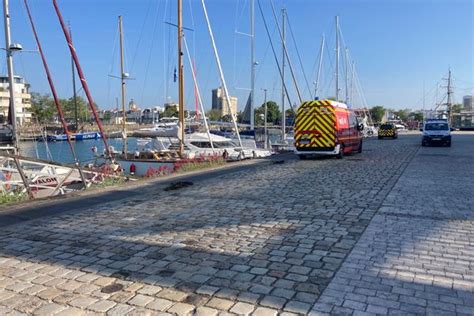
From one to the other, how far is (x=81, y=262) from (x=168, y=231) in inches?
62.6

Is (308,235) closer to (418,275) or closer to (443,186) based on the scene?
(418,275)

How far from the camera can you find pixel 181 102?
2139 centimetres

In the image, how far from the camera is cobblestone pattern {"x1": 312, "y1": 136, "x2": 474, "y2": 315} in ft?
12.4

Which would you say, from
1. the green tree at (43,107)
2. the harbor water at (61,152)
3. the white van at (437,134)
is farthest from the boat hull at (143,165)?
the green tree at (43,107)

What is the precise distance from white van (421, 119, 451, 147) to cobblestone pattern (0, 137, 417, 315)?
23.9m

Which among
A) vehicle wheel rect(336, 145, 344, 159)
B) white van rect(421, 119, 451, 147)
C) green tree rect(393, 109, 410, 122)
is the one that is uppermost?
green tree rect(393, 109, 410, 122)

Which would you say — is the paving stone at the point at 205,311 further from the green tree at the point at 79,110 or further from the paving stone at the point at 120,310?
the green tree at the point at 79,110

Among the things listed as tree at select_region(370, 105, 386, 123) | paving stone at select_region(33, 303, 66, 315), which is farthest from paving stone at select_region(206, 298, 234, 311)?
tree at select_region(370, 105, 386, 123)

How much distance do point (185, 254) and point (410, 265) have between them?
2.60 meters

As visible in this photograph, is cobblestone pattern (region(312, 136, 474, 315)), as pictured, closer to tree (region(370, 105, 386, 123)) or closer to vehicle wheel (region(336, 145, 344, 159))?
vehicle wheel (region(336, 145, 344, 159))

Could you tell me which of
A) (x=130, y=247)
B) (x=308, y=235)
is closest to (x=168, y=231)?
(x=130, y=247)

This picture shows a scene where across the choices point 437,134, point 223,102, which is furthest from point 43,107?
point 437,134

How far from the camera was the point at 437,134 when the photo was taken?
3041 cm

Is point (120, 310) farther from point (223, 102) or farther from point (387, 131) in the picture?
point (387, 131)
